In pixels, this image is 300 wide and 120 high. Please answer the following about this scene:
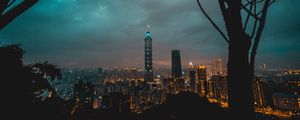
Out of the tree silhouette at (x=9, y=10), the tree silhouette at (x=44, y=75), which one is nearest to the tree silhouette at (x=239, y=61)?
the tree silhouette at (x=9, y=10)

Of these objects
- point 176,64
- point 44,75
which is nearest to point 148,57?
point 176,64

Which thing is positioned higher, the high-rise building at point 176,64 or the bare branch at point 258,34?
the high-rise building at point 176,64

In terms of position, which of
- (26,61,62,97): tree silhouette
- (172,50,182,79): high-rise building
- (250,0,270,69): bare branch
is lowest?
(26,61,62,97): tree silhouette

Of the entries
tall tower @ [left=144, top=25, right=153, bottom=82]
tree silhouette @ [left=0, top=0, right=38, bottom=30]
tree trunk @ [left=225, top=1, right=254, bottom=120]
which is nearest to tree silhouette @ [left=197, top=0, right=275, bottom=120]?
tree trunk @ [left=225, top=1, right=254, bottom=120]

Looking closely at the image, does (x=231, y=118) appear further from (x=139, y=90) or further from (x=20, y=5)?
A: (x=139, y=90)

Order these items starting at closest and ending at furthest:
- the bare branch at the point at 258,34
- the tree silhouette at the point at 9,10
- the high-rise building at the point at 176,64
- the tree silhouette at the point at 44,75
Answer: the tree silhouette at the point at 9,10, the bare branch at the point at 258,34, the tree silhouette at the point at 44,75, the high-rise building at the point at 176,64

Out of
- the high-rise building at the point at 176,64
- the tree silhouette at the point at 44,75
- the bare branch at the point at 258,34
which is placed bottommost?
the tree silhouette at the point at 44,75

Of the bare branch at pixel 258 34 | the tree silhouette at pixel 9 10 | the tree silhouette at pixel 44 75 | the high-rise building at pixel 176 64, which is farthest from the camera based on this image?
the high-rise building at pixel 176 64

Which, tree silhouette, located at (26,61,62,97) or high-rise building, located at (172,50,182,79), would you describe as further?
high-rise building, located at (172,50,182,79)

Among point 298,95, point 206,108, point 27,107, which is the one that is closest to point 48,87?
point 27,107

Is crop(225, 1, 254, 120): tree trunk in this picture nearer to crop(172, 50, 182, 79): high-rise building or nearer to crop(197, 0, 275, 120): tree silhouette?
crop(197, 0, 275, 120): tree silhouette

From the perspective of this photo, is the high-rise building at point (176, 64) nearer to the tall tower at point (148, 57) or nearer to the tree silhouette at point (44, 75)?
the tall tower at point (148, 57)

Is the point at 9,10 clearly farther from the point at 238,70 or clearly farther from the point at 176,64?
the point at 176,64
